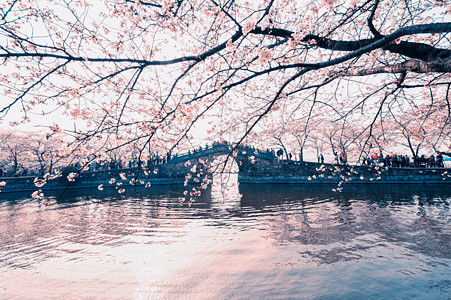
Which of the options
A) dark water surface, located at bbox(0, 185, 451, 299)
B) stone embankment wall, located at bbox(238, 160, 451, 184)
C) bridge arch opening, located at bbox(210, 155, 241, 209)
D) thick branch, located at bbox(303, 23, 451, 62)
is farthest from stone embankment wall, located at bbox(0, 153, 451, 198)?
thick branch, located at bbox(303, 23, 451, 62)

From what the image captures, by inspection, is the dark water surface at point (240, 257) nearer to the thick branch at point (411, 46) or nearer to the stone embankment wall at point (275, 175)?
the thick branch at point (411, 46)

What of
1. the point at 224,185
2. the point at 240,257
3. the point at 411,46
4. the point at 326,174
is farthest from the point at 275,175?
the point at 411,46

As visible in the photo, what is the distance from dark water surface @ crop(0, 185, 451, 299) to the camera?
356 cm

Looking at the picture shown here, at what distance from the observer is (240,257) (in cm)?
481

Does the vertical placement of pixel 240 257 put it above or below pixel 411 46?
below

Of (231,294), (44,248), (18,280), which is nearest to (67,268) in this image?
(18,280)

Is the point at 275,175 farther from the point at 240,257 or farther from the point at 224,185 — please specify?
the point at 224,185

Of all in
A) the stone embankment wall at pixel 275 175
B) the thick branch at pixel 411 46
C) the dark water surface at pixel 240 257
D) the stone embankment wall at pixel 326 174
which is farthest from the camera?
the stone embankment wall at pixel 275 175

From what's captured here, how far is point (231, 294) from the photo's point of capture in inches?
136

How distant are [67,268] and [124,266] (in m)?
1.32

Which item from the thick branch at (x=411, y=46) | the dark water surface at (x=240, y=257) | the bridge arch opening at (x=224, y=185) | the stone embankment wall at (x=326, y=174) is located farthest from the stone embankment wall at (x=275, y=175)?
the thick branch at (x=411, y=46)

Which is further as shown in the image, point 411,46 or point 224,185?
point 224,185

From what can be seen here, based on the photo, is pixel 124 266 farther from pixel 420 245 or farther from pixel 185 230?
pixel 420 245

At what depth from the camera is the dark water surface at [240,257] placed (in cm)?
356
